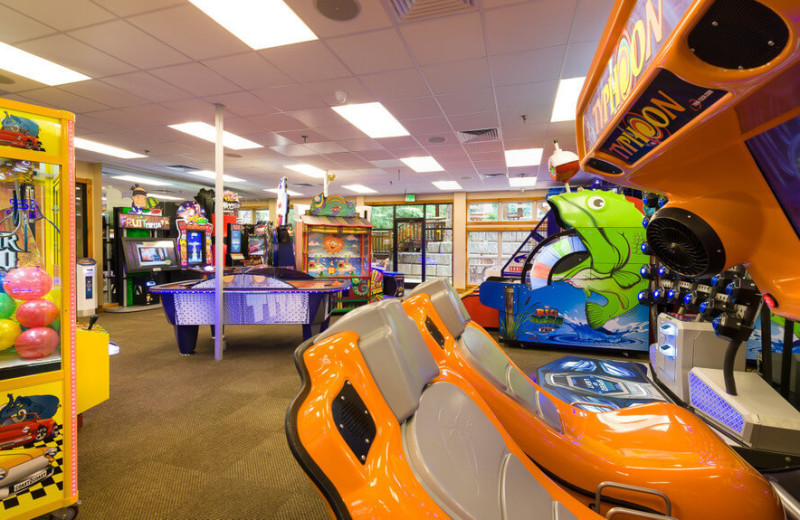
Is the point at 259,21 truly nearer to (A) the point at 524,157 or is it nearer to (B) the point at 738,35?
(B) the point at 738,35

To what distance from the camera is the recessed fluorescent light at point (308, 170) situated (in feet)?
24.9

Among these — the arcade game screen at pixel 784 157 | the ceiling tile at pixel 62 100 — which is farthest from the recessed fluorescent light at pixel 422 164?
the arcade game screen at pixel 784 157

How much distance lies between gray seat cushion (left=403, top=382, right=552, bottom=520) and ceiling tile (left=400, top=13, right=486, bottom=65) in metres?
2.75

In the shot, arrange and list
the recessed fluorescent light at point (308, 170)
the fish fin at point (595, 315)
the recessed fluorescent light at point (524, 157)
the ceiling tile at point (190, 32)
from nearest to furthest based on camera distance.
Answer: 1. the ceiling tile at point (190, 32)
2. the fish fin at point (595, 315)
3. the recessed fluorescent light at point (524, 157)
4. the recessed fluorescent light at point (308, 170)

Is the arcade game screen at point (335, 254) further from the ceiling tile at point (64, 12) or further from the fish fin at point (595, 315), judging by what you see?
the ceiling tile at point (64, 12)

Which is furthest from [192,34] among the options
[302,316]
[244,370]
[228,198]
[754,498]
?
[228,198]

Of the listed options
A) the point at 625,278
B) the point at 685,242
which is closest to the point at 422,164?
the point at 625,278

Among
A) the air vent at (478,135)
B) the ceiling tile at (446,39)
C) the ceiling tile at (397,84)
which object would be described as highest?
the ceiling tile at (446,39)

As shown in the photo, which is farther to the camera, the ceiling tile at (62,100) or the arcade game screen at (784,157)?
the ceiling tile at (62,100)

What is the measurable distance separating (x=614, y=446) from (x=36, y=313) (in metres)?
2.55

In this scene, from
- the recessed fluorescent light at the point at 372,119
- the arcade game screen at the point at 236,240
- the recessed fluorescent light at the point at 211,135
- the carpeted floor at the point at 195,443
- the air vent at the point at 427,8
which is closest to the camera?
the carpeted floor at the point at 195,443

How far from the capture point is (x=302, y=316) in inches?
165

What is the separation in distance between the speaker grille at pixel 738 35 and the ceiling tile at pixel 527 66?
299cm

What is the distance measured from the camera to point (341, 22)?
2805 mm
